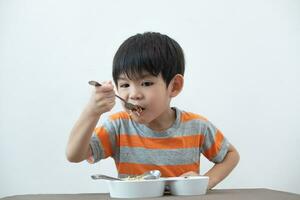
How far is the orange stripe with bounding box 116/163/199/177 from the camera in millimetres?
993

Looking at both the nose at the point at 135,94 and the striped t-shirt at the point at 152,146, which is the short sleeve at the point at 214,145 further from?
the nose at the point at 135,94

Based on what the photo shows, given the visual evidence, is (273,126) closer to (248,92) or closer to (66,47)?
(248,92)

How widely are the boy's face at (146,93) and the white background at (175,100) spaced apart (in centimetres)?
48

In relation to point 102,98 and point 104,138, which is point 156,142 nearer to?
point 104,138

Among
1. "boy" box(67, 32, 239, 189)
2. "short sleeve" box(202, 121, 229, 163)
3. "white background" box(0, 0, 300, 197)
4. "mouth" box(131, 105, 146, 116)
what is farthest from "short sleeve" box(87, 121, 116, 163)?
"white background" box(0, 0, 300, 197)

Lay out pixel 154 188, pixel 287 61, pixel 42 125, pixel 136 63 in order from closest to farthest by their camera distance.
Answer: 1. pixel 154 188
2. pixel 136 63
3. pixel 42 125
4. pixel 287 61

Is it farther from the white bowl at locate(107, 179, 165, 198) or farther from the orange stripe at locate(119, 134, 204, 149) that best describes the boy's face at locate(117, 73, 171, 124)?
the white bowl at locate(107, 179, 165, 198)

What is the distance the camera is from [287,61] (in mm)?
1527

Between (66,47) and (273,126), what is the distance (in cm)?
74

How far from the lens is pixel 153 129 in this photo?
1021 mm

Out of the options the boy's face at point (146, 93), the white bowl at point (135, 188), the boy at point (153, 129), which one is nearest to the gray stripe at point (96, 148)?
the boy at point (153, 129)

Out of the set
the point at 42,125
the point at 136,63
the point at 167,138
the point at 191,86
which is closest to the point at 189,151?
the point at 167,138

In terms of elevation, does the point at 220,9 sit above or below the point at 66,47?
above

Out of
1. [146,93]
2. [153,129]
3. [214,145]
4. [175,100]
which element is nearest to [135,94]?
[146,93]
